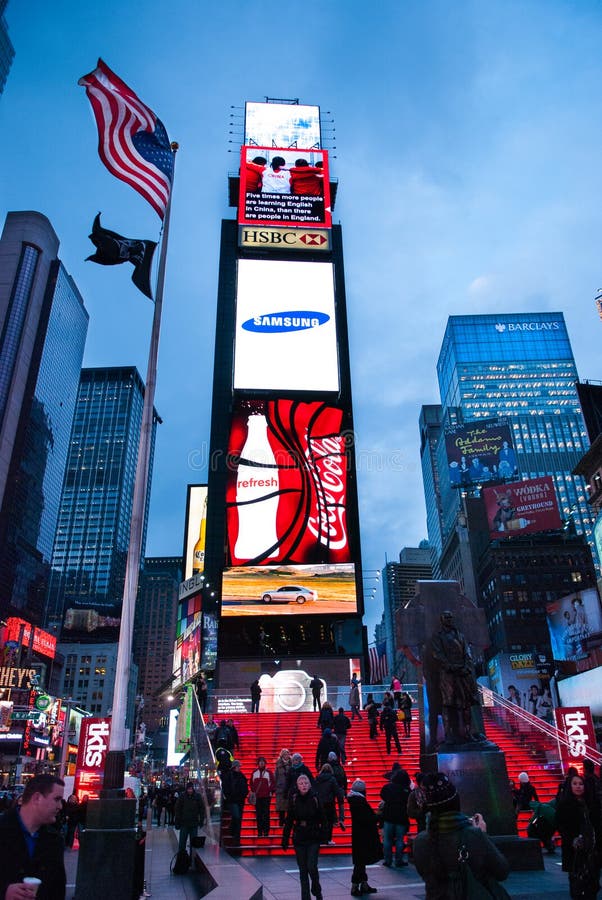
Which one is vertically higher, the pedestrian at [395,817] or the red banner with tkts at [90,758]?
the red banner with tkts at [90,758]

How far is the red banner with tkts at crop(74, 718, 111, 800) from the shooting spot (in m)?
19.6

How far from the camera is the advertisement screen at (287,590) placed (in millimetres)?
37812

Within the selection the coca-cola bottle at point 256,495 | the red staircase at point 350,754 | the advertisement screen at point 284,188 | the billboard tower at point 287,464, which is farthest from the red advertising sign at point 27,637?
the red staircase at point 350,754

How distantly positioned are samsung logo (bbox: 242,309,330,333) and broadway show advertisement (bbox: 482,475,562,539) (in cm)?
3853

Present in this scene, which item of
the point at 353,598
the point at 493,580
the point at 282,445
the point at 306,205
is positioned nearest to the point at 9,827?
the point at 353,598

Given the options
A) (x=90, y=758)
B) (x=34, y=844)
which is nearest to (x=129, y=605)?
(x=34, y=844)

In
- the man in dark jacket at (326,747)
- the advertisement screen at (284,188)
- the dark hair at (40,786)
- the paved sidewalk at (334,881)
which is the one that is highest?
the advertisement screen at (284,188)

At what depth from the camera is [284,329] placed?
1751 inches

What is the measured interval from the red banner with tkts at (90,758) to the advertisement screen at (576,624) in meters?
41.9

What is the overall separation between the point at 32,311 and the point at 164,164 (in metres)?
139

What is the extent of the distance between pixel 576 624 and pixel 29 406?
118033 mm

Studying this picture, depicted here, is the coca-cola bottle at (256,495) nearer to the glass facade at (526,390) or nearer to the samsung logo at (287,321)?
the samsung logo at (287,321)

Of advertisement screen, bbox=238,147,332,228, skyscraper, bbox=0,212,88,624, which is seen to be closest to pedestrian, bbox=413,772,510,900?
advertisement screen, bbox=238,147,332,228

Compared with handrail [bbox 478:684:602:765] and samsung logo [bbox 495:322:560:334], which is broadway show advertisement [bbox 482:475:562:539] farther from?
samsung logo [bbox 495:322:560:334]
